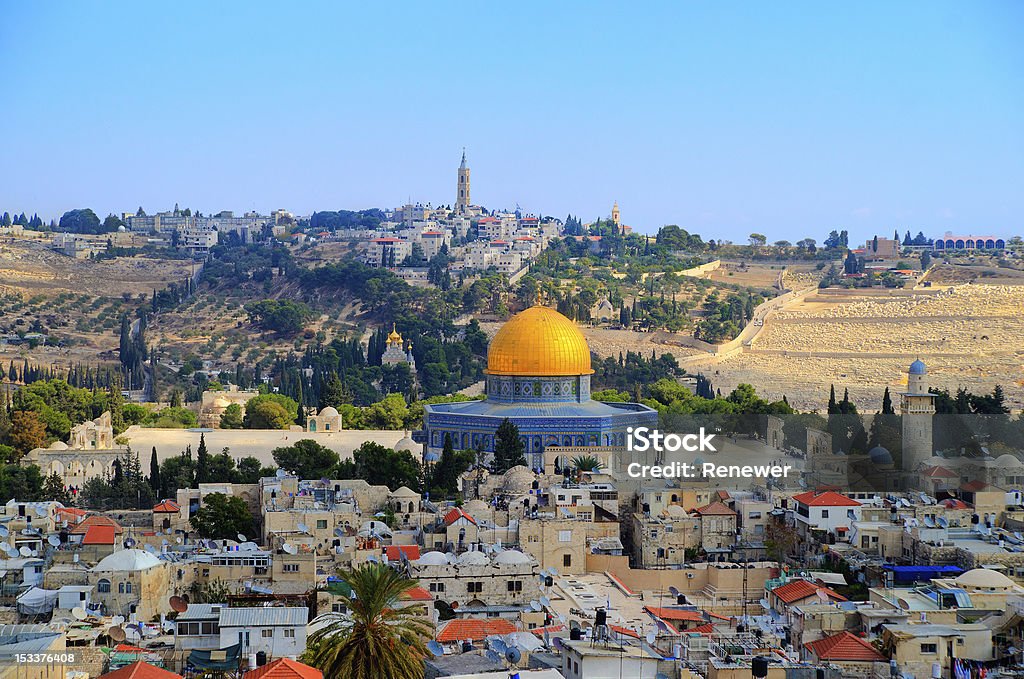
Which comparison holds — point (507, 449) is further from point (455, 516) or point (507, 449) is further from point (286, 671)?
point (286, 671)

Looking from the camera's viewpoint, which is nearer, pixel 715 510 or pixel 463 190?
pixel 715 510

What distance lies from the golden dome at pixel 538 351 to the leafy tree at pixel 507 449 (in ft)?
8.67

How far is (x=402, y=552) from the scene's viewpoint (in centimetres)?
2144

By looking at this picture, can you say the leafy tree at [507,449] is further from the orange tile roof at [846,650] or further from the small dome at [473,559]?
the orange tile roof at [846,650]

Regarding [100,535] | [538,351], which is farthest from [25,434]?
[100,535]

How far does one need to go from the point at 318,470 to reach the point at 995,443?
1139cm

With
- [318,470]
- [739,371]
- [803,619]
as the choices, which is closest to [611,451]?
[318,470]

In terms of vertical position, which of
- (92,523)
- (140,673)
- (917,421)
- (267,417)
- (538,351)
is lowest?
(267,417)

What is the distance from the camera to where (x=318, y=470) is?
28172 mm

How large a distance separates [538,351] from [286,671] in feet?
61.2

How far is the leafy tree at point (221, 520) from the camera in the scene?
22922 millimetres

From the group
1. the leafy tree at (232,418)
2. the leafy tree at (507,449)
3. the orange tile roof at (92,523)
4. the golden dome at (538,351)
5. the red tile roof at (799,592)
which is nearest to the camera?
the red tile roof at (799,592)

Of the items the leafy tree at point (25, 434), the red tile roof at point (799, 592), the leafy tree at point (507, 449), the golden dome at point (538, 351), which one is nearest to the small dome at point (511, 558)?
the red tile roof at point (799, 592)

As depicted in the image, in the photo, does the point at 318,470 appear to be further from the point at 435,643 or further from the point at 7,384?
the point at 7,384
